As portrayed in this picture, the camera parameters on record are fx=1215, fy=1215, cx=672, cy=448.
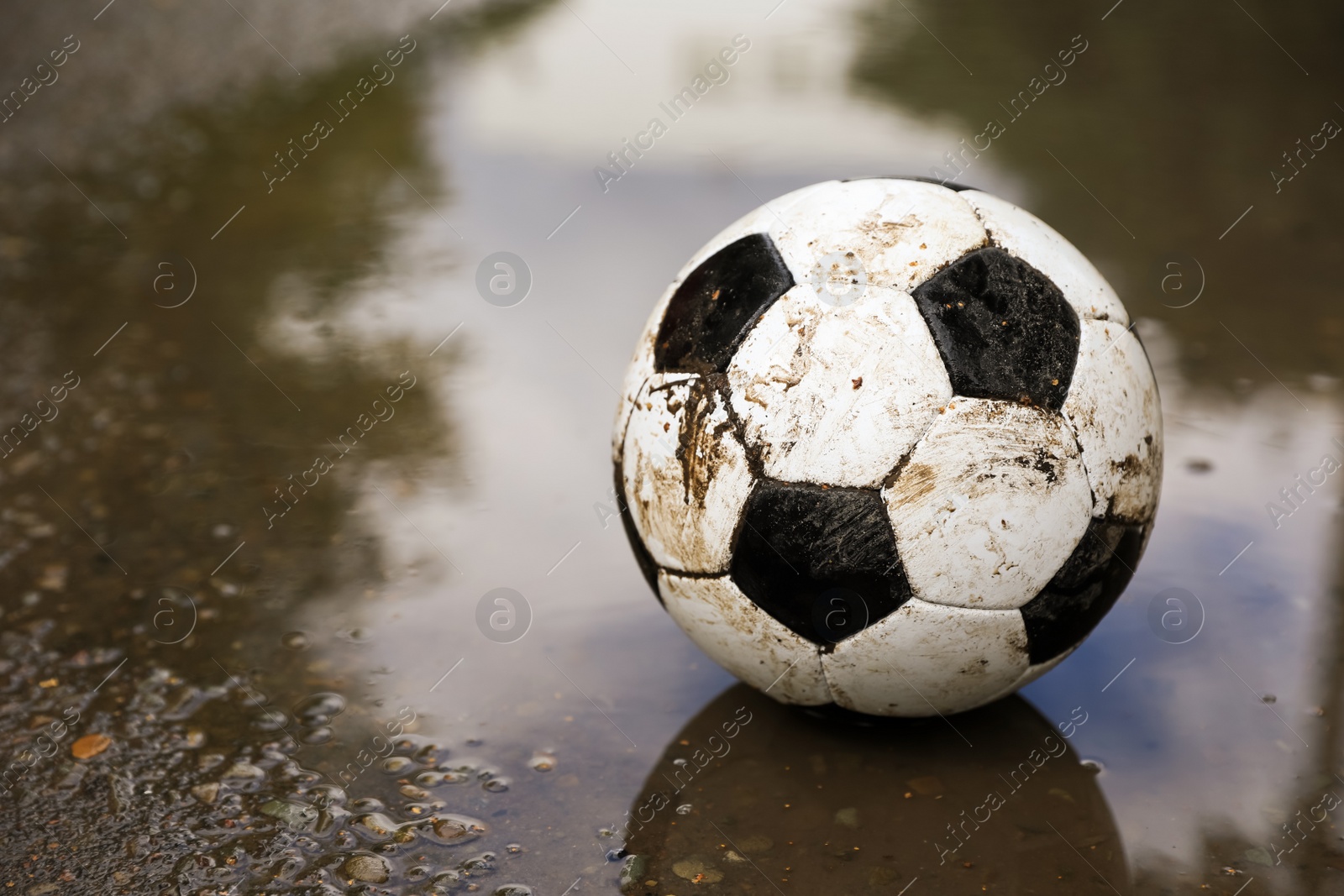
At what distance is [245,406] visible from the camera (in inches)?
202

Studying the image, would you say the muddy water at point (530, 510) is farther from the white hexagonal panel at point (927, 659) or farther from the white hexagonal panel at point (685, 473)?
the white hexagonal panel at point (685, 473)

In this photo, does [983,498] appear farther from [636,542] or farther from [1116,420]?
[636,542]

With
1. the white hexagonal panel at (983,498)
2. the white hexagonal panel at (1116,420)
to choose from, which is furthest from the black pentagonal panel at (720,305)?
the white hexagonal panel at (1116,420)

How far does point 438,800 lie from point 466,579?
1.10 m

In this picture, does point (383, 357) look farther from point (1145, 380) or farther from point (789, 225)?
point (1145, 380)

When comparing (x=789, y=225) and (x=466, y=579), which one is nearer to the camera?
(x=789, y=225)

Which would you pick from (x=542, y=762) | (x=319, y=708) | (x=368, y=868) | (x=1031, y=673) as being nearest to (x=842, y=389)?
(x=1031, y=673)

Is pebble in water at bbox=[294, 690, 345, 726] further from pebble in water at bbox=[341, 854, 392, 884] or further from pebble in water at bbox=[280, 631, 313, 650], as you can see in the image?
pebble in water at bbox=[341, 854, 392, 884]

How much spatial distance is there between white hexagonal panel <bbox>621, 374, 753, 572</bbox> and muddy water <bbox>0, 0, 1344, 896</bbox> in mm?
650

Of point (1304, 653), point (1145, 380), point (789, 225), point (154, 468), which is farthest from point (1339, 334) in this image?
point (154, 468)

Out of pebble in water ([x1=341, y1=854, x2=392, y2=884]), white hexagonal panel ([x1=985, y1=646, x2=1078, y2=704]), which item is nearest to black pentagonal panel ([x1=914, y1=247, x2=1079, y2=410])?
white hexagonal panel ([x1=985, y1=646, x2=1078, y2=704])

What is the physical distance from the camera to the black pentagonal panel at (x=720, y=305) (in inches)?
114

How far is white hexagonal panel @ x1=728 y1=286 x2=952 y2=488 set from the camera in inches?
108

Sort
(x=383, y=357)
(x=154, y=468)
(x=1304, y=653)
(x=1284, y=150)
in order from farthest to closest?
1. (x=1284, y=150)
2. (x=383, y=357)
3. (x=154, y=468)
4. (x=1304, y=653)
